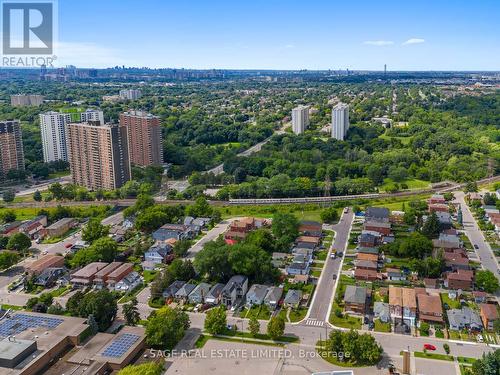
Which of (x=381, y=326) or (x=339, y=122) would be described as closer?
(x=381, y=326)

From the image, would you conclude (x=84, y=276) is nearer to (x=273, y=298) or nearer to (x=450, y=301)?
(x=273, y=298)

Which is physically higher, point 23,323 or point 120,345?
point 23,323

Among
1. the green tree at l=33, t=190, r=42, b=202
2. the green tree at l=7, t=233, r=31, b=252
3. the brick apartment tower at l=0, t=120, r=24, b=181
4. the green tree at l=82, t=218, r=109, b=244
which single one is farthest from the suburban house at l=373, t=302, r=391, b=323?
the brick apartment tower at l=0, t=120, r=24, b=181

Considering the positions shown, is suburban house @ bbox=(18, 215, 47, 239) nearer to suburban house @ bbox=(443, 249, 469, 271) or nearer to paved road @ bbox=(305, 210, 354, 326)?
paved road @ bbox=(305, 210, 354, 326)

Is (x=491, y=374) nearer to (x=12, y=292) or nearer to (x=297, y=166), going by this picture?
(x=12, y=292)

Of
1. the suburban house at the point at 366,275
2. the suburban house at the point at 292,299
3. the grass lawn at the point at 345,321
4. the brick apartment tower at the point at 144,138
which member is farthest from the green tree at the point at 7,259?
the brick apartment tower at the point at 144,138

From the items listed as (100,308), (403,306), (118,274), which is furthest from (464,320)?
(118,274)
